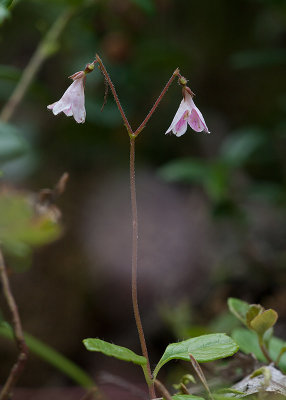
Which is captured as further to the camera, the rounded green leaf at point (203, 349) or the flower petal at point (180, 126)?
the flower petal at point (180, 126)

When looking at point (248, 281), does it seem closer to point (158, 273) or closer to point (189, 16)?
point (158, 273)

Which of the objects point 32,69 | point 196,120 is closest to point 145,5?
point 32,69

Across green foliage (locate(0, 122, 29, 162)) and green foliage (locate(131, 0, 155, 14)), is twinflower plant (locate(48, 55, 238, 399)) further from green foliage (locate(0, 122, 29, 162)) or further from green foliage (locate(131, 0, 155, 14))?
green foliage (locate(131, 0, 155, 14))

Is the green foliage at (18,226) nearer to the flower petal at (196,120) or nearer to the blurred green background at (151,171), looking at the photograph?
the flower petal at (196,120)

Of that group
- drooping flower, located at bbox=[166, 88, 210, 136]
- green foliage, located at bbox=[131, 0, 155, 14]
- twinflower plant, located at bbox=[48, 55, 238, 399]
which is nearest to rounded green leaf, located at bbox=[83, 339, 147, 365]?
twinflower plant, located at bbox=[48, 55, 238, 399]

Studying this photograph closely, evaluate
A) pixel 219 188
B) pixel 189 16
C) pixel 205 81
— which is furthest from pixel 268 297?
pixel 189 16

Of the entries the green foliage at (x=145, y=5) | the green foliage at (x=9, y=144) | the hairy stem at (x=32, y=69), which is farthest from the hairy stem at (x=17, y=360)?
the green foliage at (x=145, y=5)

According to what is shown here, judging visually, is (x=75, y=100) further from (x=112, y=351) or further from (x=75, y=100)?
(x=112, y=351)
